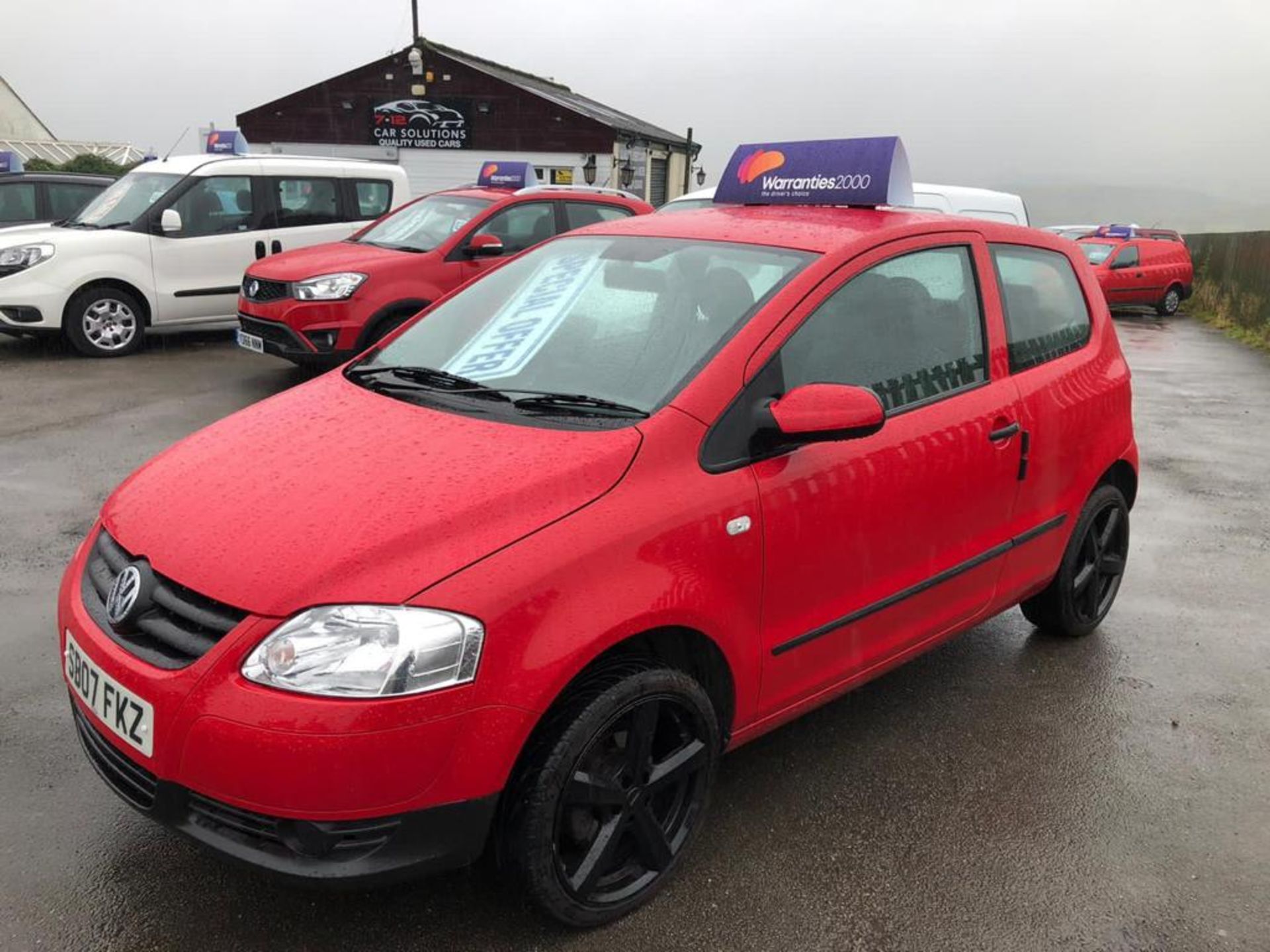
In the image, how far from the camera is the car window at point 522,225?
8742mm

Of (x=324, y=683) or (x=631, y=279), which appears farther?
(x=631, y=279)

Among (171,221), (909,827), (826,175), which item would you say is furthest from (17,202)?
(909,827)

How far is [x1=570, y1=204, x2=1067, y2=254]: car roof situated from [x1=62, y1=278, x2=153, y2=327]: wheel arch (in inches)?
297

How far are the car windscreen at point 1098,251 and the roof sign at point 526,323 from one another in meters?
18.5

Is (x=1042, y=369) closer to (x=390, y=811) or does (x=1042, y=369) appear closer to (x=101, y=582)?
(x=390, y=811)

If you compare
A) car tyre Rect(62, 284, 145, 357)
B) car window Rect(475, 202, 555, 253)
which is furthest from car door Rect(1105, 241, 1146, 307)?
car tyre Rect(62, 284, 145, 357)

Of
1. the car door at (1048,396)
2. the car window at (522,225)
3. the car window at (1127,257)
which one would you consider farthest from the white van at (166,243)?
the car window at (1127,257)

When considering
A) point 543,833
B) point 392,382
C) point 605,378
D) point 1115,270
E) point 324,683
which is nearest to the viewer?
point 324,683

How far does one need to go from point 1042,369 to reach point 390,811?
102 inches

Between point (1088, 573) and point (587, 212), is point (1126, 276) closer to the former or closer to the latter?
point (587, 212)

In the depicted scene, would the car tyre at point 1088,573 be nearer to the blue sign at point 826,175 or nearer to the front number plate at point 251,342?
the blue sign at point 826,175

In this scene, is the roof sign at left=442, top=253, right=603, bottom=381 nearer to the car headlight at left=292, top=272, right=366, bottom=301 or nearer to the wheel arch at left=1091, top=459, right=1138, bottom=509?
the wheel arch at left=1091, top=459, right=1138, bottom=509

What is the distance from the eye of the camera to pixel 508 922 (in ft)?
7.96

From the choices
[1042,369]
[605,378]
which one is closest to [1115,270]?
[1042,369]
